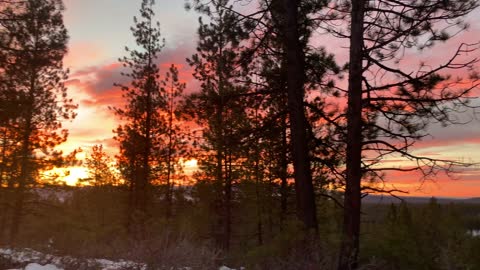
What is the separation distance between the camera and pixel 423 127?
10.1 metres

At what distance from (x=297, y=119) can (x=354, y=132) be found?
63.6 inches

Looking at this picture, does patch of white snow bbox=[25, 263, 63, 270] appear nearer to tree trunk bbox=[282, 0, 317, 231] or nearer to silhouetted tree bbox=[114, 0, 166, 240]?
tree trunk bbox=[282, 0, 317, 231]

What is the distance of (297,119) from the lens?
444 inches

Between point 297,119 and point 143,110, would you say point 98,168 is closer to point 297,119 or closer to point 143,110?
point 143,110

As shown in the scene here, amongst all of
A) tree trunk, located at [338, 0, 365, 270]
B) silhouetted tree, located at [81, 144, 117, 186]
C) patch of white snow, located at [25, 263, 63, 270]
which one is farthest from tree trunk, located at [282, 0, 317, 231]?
silhouetted tree, located at [81, 144, 117, 186]

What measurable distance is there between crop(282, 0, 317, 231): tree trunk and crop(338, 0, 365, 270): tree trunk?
1209mm

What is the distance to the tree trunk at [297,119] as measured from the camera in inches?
438

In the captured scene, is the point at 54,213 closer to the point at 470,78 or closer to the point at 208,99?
the point at 208,99

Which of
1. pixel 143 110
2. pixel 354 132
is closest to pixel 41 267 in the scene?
pixel 354 132

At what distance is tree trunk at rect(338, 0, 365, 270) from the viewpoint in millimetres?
9938

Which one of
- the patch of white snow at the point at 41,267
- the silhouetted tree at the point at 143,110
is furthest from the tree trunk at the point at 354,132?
the silhouetted tree at the point at 143,110

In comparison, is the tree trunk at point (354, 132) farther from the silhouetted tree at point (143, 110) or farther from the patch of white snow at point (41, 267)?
the silhouetted tree at point (143, 110)

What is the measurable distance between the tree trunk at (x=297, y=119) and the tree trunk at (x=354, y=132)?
1209 mm

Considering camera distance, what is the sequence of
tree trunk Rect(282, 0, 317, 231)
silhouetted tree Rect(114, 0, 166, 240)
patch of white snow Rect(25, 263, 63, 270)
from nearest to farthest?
patch of white snow Rect(25, 263, 63, 270)
tree trunk Rect(282, 0, 317, 231)
silhouetted tree Rect(114, 0, 166, 240)
